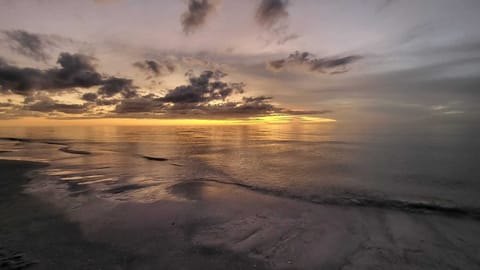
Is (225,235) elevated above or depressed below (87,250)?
below

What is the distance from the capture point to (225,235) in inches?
339

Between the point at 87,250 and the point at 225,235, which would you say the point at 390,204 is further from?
the point at 87,250

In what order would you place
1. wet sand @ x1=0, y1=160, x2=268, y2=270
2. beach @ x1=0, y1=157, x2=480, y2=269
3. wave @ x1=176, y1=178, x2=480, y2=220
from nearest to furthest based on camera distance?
wet sand @ x1=0, y1=160, x2=268, y2=270, beach @ x1=0, y1=157, x2=480, y2=269, wave @ x1=176, y1=178, x2=480, y2=220

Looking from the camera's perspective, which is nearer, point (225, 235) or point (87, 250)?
point (87, 250)

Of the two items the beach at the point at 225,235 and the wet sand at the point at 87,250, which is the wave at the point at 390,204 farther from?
the wet sand at the point at 87,250

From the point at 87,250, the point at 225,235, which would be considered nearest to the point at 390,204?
the point at 225,235

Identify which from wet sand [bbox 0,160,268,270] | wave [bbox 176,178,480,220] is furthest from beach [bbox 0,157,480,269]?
wave [bbox 176,178,480,220]

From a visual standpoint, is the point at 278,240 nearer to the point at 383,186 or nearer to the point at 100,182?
the point at 383,186

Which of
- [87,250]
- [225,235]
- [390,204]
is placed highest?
[87,250]

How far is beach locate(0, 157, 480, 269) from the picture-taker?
271 inches

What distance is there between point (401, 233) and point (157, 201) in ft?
35.7

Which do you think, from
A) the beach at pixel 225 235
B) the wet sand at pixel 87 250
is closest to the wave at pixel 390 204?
the beach at pixel 225 235

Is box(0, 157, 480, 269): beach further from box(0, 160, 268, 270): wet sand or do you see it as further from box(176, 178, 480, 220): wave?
box(176, 178, 480, 220): wave

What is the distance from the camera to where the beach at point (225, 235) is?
688cm
